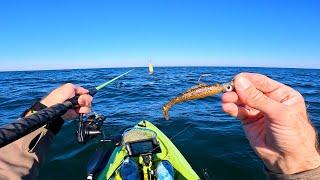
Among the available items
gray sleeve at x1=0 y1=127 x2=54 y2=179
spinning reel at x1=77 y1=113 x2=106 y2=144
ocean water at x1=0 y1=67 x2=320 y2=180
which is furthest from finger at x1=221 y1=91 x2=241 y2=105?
spinning reel at x1=77 y1=113 x2=106 y2=144

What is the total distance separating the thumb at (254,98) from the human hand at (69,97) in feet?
8.62

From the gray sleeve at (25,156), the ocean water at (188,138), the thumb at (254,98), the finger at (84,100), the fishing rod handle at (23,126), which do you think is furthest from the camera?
the ocean water at (188,138)

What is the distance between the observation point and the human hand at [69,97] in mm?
4102

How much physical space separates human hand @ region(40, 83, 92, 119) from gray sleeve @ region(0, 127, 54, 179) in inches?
18.4

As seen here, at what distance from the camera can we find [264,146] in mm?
2633

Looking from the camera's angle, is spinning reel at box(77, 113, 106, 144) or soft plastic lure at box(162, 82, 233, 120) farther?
spinning reel at box(77, 113, 106, 144)

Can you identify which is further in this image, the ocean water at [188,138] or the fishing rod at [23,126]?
the ocean water at [188,138]

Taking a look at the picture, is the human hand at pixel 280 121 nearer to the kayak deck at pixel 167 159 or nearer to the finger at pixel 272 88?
the finger at pixel 272 88

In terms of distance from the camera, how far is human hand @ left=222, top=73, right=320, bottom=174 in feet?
7.40

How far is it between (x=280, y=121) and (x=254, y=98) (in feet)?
0.90

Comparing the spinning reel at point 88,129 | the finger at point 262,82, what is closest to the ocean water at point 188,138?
the finger at point 262,82

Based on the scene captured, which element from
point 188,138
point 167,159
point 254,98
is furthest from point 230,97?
point 188,138

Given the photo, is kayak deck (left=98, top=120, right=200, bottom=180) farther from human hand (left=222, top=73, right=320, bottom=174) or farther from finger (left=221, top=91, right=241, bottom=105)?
finger (left=221, top=91, right=241, bottom=105)

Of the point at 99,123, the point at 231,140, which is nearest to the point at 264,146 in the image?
the point at 99,123
